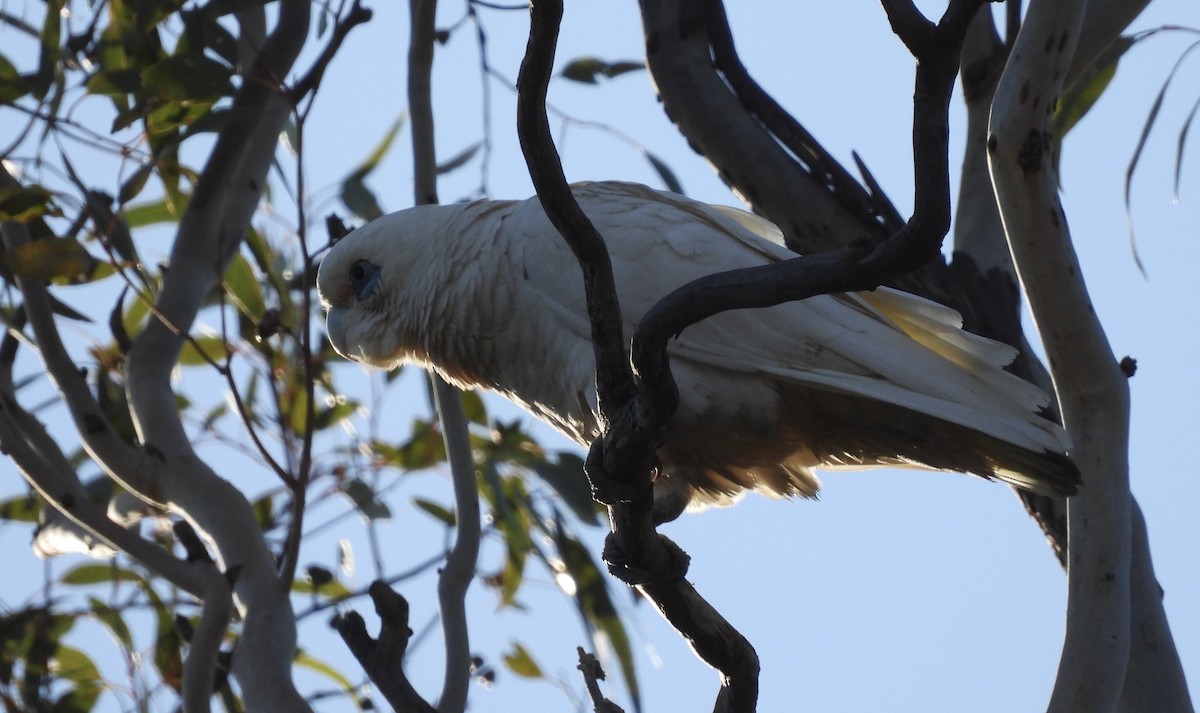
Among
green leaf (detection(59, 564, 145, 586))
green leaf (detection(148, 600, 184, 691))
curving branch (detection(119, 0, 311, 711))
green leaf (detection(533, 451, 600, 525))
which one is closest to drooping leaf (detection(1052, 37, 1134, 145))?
green leaf (detection(533, 451, 600, 525))

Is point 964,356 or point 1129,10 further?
point 1129,10

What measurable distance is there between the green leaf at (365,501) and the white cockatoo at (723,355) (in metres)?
0.52

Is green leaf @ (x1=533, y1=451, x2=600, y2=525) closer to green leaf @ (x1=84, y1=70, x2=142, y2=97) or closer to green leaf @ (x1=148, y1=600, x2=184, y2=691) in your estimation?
green leaf @ (x1=148, y1=600, x2=184, y2=691)

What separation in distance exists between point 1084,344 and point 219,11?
59.5 inches

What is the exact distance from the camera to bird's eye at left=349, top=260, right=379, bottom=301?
80.4 inches

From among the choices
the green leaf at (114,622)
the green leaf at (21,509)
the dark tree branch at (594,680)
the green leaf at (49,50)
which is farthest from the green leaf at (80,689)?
the dark tree branch at (594,680)

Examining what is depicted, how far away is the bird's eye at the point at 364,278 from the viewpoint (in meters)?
2.04

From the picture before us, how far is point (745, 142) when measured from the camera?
232cm

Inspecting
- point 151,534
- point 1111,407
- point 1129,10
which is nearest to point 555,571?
point 151,534

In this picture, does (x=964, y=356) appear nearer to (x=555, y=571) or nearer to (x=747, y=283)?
(x=747, y=283)

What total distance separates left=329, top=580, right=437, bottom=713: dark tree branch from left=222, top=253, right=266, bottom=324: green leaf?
3.51ft

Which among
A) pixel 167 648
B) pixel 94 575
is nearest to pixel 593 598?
pixel 167 648

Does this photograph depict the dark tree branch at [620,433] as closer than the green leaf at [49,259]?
Yes

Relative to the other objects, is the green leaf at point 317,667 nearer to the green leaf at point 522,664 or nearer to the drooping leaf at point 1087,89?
the green leaf at point 522,664
